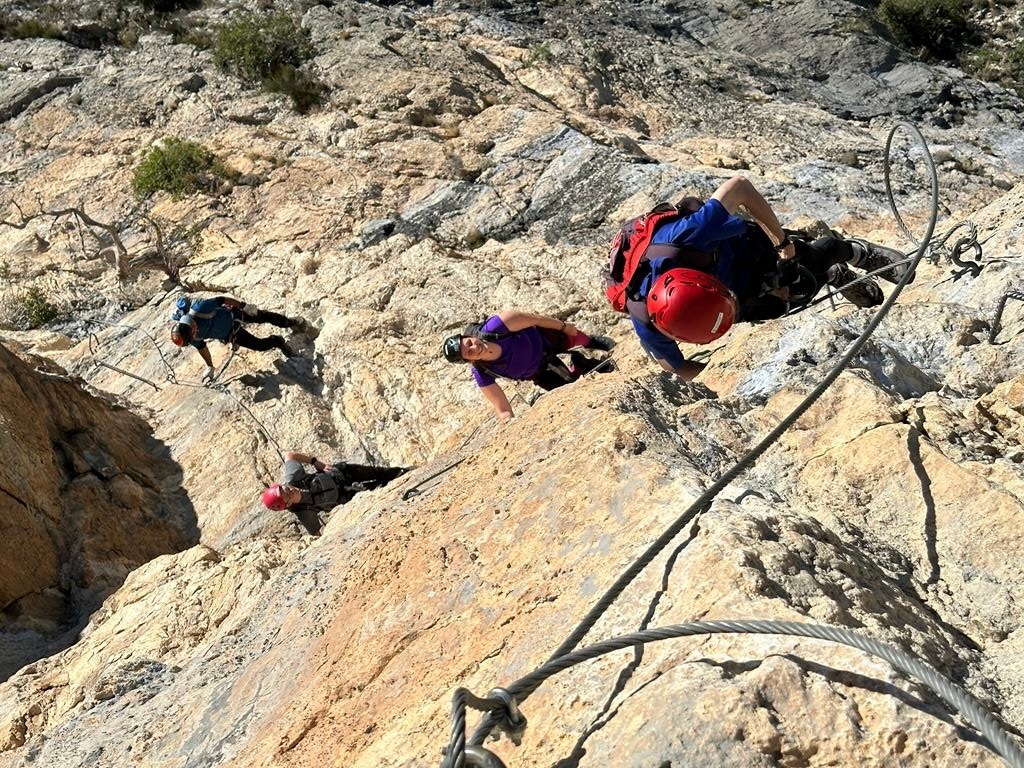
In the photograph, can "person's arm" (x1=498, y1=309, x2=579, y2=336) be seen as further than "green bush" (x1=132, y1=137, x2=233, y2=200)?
No

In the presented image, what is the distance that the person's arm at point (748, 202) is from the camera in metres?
4.56

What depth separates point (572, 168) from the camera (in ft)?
36.4

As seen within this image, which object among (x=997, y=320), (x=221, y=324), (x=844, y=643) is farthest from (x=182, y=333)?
(x=844, y=643)

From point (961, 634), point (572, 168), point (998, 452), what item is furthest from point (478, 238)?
point (961, 634)

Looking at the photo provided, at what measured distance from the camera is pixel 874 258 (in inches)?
247

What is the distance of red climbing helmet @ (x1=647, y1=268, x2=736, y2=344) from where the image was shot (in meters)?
3.84

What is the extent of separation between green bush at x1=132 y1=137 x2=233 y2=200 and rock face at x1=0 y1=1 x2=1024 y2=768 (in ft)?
0.98

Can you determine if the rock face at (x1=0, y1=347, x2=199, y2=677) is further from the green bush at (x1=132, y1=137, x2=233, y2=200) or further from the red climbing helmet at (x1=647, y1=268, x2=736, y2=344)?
the red climbing helmet at (x1=647, y1=268, x2=736, y2=344)

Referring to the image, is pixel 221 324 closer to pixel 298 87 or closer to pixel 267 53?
pixel 298 87

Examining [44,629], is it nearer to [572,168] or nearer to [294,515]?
[294,515]

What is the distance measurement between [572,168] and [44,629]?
8031mm

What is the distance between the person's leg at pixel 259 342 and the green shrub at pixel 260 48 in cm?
724

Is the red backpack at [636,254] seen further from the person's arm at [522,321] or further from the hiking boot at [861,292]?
the hiking boot at [861,292]

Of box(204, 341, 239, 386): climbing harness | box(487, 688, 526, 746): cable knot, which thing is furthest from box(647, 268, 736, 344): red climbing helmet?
box(204, 341, 239, 386): climbing harness
